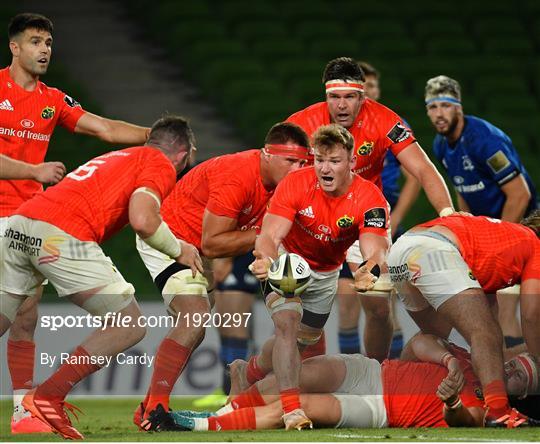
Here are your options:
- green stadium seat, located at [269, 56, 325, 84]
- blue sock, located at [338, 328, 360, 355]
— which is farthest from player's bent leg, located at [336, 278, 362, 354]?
green stadium seat, located at [269, 56, 325, 84]

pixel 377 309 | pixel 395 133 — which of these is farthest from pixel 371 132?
pixel 377 309

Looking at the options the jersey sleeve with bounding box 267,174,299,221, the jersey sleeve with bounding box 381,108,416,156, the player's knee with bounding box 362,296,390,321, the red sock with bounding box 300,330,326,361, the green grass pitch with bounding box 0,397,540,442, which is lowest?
the green grass pitch with bounding box 0,397,540,442

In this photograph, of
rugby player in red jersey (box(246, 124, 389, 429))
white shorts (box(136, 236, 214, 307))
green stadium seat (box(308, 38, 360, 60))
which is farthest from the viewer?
green stadium seat (box(308, 38, 360, 60))

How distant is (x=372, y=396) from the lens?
19.6 feet

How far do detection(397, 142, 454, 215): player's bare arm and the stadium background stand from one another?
481 centimetres

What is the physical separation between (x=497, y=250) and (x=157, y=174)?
166 cm

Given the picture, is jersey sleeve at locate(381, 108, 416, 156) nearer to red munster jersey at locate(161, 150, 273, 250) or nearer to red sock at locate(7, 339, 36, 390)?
red munster jersey at locate(161, 150, 273, 250)

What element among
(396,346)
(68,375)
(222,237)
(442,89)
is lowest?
(68,375)

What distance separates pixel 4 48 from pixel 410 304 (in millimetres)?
8173

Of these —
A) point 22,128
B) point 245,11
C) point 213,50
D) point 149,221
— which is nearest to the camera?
point 149,221

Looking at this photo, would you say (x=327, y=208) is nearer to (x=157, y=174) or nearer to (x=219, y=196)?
(x=219, y=196)

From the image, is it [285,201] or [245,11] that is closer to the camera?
[285,201]

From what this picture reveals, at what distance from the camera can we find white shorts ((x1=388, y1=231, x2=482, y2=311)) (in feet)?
19.8

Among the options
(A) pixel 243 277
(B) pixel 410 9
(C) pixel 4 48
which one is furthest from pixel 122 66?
(A) pixel 243 277
